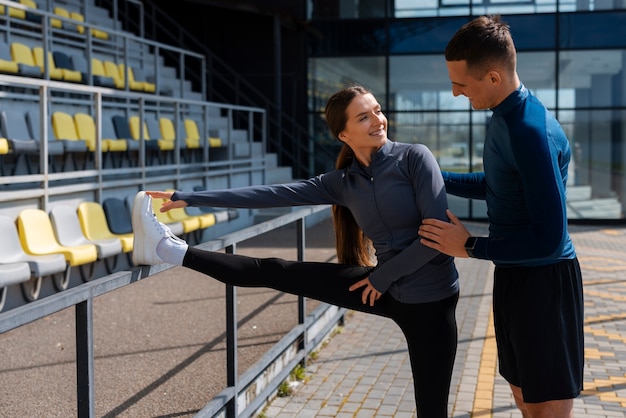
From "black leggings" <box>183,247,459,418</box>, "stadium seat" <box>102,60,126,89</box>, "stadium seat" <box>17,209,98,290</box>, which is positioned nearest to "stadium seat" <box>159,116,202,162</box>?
"stadium seat" <box>102,60,126,89</box>

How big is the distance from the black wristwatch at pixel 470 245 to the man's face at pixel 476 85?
41cm

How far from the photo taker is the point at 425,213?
295 centimetres

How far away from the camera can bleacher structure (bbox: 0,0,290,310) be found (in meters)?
7.96

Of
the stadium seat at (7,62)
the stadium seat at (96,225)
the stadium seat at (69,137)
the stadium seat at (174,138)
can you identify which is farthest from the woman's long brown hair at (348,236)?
A: the stadium seat at (174,138)

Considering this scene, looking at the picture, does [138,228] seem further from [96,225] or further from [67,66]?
[67,66]

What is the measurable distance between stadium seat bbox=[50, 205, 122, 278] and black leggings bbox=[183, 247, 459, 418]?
5.10 m

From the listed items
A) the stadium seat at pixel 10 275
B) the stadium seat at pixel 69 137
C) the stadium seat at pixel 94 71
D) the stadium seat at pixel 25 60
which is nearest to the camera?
the stadium seat at pixel 10 275

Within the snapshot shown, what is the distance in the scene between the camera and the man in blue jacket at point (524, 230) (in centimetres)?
244

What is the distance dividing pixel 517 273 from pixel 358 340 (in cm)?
412

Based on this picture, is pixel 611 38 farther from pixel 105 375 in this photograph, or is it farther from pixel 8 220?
pixel 105 375

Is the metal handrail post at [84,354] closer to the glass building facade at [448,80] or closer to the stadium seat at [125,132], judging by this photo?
the stadium seat at [125,132]

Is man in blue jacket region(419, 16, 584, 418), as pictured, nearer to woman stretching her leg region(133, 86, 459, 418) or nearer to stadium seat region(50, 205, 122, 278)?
woman stretching her leg region(133, 86, 459, 418)

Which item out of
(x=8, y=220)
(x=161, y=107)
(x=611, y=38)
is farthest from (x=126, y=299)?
(x=611, y=38)

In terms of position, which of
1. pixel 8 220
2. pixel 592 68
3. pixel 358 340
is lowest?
pixel 358 340
